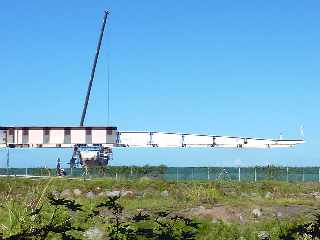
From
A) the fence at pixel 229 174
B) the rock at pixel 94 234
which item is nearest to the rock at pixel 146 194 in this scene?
the fence at pixel 229 174

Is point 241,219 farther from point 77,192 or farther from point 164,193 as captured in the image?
point 77,192

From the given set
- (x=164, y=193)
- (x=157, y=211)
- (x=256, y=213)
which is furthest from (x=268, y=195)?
(x=157, y=211)

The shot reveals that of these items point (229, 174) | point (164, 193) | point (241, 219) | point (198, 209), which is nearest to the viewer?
point (241, 219)

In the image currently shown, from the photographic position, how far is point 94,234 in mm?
10039

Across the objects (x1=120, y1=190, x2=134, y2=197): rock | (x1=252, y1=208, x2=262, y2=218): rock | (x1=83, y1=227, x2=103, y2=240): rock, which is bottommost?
(x1=120, y1=190, x2=134, y2=197): rock

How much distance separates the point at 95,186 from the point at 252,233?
61.1 ft

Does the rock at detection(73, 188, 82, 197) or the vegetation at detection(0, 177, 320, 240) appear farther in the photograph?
the rock at detection(73, 188, 82, 197)

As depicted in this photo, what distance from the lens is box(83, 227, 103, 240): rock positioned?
9.98 metres

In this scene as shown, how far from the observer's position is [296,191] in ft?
96.6

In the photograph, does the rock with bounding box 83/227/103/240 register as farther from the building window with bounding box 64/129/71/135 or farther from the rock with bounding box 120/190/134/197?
the building window with bounding box 64/129/71/135

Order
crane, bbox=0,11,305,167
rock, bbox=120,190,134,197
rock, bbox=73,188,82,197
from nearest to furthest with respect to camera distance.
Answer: rock, bbox=120,190,134,197 → rock, bbox=73,188,82,197 → crane, bbox=0,11,305,167

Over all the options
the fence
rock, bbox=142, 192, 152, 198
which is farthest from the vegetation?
the fence

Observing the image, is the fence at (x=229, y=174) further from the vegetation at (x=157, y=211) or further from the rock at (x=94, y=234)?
the rock at (x=94, y=234)

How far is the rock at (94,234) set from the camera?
32.8 ft
